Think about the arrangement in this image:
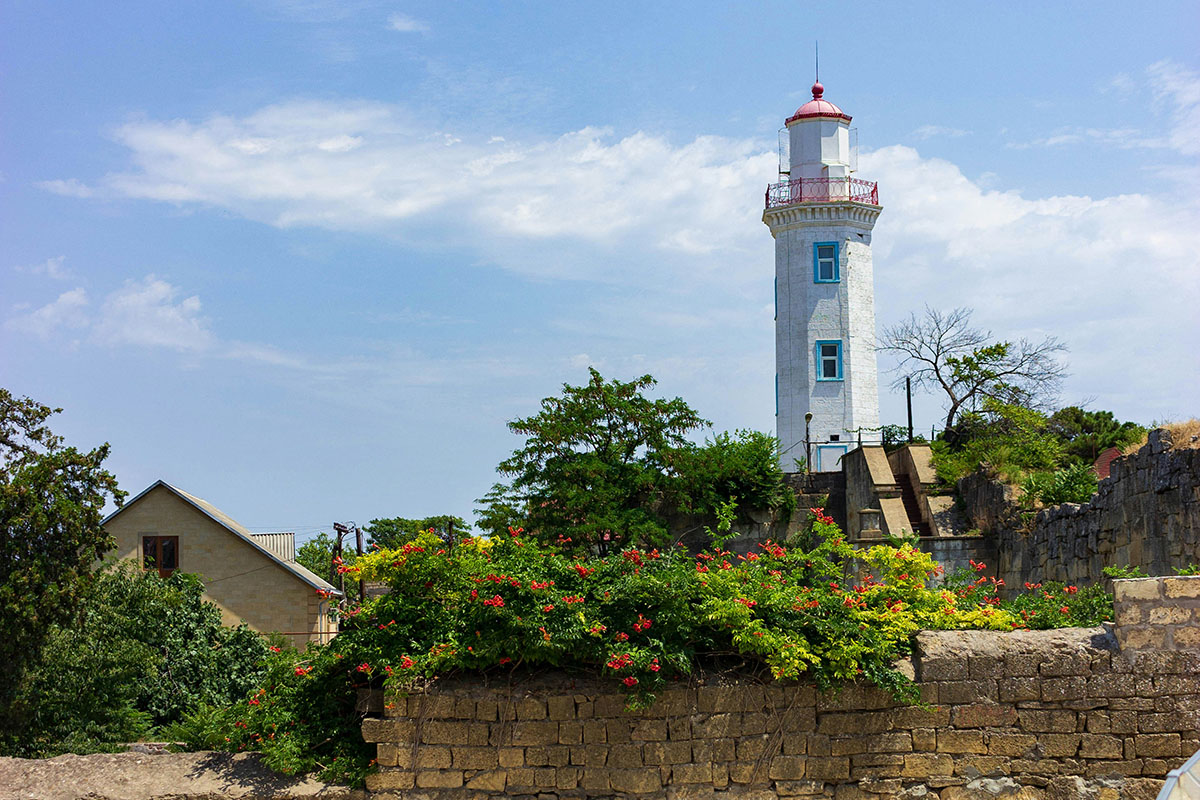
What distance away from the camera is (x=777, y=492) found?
75.6 ft

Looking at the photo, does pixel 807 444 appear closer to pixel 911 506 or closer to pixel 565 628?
pixel 911 506

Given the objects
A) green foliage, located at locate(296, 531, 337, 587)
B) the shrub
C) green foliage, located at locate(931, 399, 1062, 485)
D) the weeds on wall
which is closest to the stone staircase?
green foliage, located at locate(931, 399, 1062, 485)

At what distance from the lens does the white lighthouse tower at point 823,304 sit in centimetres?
3247

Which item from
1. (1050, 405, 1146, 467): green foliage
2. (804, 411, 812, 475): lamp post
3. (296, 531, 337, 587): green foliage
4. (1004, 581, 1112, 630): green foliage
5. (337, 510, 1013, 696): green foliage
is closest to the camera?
(337, 510, 1013, 696): green foliage

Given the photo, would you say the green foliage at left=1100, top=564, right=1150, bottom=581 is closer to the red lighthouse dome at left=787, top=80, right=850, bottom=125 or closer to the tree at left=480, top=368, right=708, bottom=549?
the tree at left=480, top=368, right=708, bottom=549

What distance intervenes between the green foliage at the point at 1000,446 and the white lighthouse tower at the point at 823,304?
5.88 metres

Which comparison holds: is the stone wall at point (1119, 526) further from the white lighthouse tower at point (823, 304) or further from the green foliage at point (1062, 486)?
the white lighthouse tower at point (823, 304)

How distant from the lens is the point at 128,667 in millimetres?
15984

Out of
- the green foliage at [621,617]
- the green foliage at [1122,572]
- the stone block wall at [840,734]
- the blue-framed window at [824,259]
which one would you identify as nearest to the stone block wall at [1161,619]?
the stone block wall at [840,734]

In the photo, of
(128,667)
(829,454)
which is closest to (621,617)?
(128,667)

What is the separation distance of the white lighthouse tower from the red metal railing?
29 mm

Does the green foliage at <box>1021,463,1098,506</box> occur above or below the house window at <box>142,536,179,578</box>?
above

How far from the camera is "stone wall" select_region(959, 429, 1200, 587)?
36.3 ft

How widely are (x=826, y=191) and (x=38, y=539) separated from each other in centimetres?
2352
